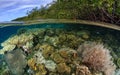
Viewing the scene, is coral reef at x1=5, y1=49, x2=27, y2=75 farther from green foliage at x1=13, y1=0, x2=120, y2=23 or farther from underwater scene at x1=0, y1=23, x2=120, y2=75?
green foliage at x1=13, y1=0, x2=120, y2=23

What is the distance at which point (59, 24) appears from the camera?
15.7 feet

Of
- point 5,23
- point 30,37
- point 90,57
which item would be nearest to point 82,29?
point 90,57

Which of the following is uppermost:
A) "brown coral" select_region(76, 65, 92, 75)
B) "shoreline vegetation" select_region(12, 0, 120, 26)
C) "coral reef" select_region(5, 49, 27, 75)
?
"shoreline vegetation" select_region(12, 0, 120, 26)

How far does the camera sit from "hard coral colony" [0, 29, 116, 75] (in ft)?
15.3

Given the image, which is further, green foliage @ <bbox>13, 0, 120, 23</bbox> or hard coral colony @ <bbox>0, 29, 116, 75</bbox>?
green foliage @ <bbox>13, 0, 120, 23</bbox>

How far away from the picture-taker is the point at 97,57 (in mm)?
4730

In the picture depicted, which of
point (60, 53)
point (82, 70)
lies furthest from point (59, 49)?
point (82, 70)

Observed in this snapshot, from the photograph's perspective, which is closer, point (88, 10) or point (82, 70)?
point (82, 70)

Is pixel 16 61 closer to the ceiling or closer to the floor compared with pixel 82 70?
closer to the ceiling

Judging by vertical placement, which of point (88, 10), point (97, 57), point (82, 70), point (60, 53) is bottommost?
point (82, 70)

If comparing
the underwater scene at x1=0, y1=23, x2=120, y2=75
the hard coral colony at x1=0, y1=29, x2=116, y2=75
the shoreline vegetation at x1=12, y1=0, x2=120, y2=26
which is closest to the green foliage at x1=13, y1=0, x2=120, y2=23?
the shoreline vegetation at x1=12, y1=0, x2=120, y2=26

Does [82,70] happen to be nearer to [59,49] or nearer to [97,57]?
[97,57]

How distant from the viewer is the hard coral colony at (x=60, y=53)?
4652 mm

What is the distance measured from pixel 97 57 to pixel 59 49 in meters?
0.51
